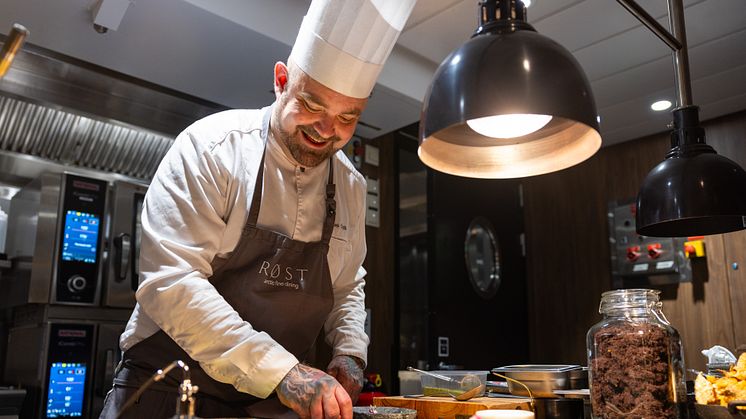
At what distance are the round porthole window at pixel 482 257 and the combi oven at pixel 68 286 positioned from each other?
7.45 ft

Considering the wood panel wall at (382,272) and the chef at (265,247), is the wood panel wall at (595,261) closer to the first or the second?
the wood panel wall at (382,272)

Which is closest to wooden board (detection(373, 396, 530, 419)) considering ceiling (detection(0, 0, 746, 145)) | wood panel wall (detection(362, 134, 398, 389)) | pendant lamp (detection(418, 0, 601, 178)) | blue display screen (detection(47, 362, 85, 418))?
pendant lamp (detection(418, 0, 601, 178))

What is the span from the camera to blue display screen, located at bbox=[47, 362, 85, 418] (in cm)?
266

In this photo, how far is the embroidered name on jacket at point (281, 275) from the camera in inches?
60.9

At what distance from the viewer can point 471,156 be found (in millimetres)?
1325

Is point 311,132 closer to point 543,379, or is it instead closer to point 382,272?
point 543,379

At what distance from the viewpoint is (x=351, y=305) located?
1.84 meters

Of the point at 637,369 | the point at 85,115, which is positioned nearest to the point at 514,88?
the point at 637,369

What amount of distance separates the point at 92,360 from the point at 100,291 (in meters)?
0.32

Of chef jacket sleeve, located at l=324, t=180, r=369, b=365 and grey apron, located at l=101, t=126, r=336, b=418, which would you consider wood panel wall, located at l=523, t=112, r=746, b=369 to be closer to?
chef jacket sleeve, located at l=324, t=180, r=369, b=365

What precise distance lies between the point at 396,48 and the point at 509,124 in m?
2.16

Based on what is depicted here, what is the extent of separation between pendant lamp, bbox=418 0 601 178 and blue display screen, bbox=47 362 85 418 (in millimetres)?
2241

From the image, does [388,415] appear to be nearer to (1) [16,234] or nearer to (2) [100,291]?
(2) [100,291]

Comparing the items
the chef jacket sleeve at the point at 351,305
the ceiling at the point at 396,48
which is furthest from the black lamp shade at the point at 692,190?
the ceiling at the point at 396,48
